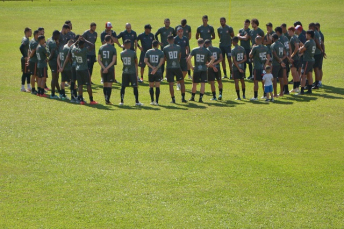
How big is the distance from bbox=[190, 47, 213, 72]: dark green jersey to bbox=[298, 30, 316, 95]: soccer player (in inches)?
160

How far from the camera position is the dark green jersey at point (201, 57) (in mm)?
21859

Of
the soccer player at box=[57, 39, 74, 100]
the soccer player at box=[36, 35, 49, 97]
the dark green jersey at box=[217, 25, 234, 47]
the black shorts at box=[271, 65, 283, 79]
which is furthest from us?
the dark green jersey at box=[217, 25, 234, 47]

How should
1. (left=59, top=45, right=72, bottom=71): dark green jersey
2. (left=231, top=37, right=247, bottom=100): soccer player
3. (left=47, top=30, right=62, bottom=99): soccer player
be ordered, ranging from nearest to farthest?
(left=59, top=45, right=72, bottom=71): dark green jersey
(left=231, top=37, right=247, bottom=100): soccer player
(left=47, top=30, right=62, bottom=99): soccer player

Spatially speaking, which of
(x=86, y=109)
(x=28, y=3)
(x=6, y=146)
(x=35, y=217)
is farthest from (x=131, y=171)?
(x=28, y=3)

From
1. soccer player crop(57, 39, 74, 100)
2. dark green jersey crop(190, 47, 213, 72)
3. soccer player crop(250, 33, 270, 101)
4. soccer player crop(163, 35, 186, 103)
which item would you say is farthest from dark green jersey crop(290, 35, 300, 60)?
soccer player crop(57, 39, 74, 100)

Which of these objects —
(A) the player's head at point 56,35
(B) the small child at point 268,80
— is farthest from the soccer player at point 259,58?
(A) the player's head at point 56,35

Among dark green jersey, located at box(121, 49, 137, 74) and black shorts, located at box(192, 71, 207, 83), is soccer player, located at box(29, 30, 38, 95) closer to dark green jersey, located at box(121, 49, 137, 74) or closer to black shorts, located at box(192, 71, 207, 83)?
dark green jersey, located at box(121, 49, 137, 74)

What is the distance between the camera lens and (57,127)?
18.5 metres

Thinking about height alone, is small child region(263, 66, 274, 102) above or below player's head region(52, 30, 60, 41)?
below

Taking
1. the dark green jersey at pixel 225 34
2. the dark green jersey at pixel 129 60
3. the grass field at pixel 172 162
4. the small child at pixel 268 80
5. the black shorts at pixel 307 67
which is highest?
the dark green jersey at pixel 225 34

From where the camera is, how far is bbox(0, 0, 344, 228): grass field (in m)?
11.8

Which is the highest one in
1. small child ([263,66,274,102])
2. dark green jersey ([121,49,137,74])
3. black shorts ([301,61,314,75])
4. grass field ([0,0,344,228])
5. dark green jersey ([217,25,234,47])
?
dark green jersey ([217,25,234,47])

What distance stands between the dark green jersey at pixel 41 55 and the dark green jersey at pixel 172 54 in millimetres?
4809

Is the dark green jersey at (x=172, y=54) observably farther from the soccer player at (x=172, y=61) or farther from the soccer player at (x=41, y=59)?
the soccer player at (x=41, y=59)
